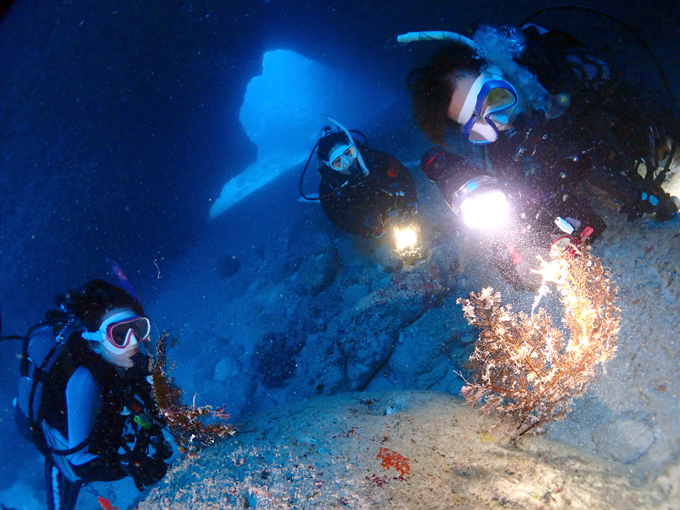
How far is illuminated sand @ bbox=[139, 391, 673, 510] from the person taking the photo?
5.70ft

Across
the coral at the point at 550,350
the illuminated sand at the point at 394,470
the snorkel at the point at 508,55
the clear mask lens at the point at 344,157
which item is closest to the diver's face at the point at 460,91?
the snorkel at the point at 508,55

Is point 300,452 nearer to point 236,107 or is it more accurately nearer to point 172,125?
point 172,125

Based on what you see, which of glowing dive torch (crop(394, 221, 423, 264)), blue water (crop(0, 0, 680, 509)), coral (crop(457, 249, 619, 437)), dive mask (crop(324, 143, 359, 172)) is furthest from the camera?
blue water (crop(0, 0, 680, 509))

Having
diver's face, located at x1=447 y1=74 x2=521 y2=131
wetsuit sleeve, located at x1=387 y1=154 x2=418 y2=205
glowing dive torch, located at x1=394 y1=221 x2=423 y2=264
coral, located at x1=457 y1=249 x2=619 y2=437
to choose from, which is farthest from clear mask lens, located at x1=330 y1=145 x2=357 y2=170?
coral, located at x1=457 y1=249 x2=619 y2=437

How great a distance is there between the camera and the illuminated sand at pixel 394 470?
1.74 metres

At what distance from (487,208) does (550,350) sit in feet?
5.01

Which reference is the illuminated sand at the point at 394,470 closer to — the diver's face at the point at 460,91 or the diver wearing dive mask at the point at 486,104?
the diver wearing dive mask at the point at 486,104

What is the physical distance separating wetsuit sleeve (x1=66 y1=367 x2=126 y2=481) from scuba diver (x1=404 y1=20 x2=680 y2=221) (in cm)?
550

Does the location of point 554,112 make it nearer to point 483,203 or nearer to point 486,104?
point 486,104

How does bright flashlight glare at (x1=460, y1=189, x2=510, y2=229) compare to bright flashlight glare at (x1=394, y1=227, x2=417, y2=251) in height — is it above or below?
above

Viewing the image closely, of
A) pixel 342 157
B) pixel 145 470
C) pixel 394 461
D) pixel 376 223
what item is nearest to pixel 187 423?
pixel 145 470

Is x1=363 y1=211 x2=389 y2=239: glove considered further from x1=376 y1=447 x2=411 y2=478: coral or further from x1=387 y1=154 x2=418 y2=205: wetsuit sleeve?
x1=376 y1=447 x2=411 y2=478: coral

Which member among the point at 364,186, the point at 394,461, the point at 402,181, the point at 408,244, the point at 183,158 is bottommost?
the point at 408,244

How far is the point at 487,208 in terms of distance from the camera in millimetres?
3211
